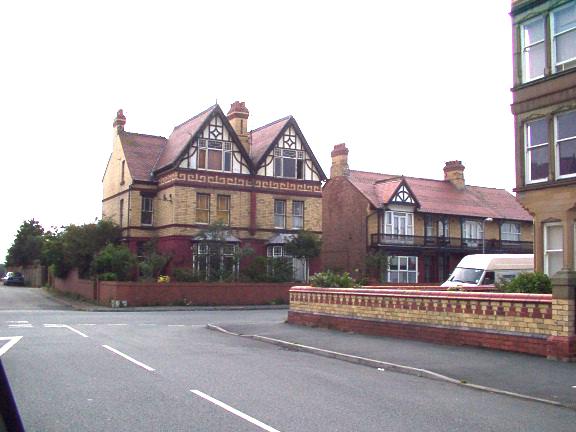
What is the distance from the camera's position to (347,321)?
1964 cm

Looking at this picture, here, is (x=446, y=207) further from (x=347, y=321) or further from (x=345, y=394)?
(x=345, y=394)

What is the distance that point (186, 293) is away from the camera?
37.5 m

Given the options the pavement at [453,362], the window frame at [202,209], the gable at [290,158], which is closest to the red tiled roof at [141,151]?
the window frame at [202,209]

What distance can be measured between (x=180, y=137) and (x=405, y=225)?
1828 cm

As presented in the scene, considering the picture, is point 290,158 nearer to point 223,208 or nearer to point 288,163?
point 288,163

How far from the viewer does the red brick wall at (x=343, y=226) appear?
4938cm

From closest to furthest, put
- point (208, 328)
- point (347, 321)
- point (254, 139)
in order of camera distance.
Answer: point (347, 321)
point (208, 328)
point (254, 139)

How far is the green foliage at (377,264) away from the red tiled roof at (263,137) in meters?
10.4

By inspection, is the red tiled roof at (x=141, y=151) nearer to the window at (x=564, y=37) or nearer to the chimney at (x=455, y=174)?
the chimney at (x=455, y=174)

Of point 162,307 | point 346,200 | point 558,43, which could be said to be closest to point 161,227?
point 162,307

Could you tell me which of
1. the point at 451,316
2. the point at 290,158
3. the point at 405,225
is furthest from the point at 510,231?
the point at 451,316

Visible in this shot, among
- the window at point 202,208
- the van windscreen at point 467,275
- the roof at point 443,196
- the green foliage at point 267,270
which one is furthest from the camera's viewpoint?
the roof at point 443,196

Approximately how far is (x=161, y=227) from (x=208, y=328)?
20.9 meters

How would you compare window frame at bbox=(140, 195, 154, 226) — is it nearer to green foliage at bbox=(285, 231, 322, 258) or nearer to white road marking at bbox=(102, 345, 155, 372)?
green foliage at bbox=(285, 231, 322, 258)
